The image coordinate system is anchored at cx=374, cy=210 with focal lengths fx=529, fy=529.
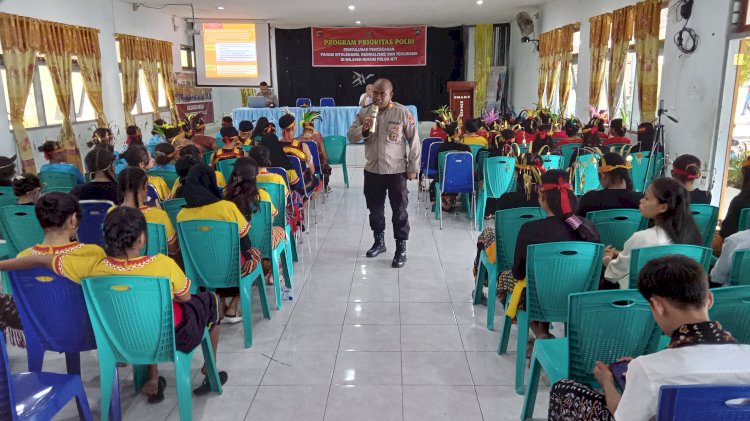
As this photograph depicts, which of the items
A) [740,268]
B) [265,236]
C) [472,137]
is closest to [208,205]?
[265,236]

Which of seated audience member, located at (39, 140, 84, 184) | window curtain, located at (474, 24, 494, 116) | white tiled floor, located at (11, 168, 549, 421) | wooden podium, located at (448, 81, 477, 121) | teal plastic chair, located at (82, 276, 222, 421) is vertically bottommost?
white tiled floor, located at (11, 168, 549, 421)

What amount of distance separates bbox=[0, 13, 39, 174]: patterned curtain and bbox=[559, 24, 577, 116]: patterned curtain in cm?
831

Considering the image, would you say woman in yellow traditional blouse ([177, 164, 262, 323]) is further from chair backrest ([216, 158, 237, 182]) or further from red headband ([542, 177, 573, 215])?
chair backrest ([216, 158, 237, 182])

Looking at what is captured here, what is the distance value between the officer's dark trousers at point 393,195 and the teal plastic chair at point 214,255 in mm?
1632

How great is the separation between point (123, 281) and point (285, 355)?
1.17 metres

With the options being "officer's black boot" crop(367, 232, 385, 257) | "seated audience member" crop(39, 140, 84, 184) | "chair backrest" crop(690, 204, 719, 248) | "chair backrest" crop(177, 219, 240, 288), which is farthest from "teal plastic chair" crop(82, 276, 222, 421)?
"seated audience member" crop(39, 140, 84, 184)

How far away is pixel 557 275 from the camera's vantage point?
2416mm

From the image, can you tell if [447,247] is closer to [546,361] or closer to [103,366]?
[546,361]

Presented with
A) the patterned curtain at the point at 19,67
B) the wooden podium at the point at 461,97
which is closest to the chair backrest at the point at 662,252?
the patterned curtain at the point at 19,67

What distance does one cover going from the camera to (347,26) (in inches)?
551

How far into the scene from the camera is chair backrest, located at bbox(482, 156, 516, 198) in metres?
5.01

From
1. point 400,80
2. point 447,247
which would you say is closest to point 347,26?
point 400,80

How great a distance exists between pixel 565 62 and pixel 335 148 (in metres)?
4.95

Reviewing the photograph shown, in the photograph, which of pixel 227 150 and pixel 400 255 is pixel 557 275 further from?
pixel 227 150
